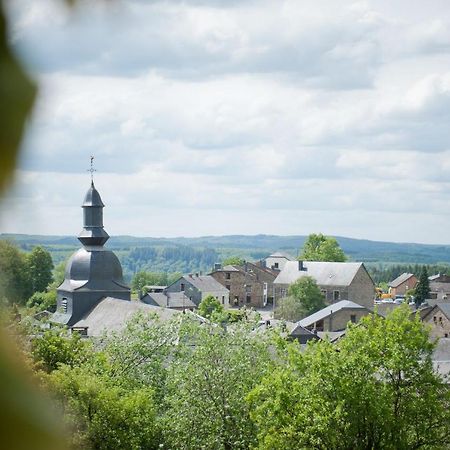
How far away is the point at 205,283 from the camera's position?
104875 millimetres

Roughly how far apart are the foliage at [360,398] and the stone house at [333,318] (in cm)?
4714

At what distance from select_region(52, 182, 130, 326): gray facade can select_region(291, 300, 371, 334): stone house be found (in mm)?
19243

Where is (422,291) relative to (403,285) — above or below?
above

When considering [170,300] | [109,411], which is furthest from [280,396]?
[170,300]

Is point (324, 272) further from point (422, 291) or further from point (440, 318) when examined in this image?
point (440, 318)

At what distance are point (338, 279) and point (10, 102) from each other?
9361 centimetres

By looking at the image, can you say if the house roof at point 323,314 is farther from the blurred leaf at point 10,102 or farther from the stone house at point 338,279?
the blurred leaf at point 10,102

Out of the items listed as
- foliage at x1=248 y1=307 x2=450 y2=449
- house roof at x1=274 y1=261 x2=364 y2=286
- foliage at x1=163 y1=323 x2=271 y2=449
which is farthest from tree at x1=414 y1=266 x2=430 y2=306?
foliage at x1=248 y1=307 x2=450 y2=449

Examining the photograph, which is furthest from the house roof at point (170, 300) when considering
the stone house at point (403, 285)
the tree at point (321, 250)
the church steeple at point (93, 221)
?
the stone house at point (403, 285)

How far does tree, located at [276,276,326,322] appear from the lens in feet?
278

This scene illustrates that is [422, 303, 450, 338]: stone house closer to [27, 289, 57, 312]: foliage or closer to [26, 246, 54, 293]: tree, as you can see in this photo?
[27, 289, 57, 312]: foliage

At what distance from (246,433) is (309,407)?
351 cm

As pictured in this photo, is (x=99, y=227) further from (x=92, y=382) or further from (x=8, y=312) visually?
(x=8, y=312)

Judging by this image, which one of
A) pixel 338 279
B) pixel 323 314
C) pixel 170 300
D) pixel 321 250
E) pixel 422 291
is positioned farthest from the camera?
pixel 321 250
